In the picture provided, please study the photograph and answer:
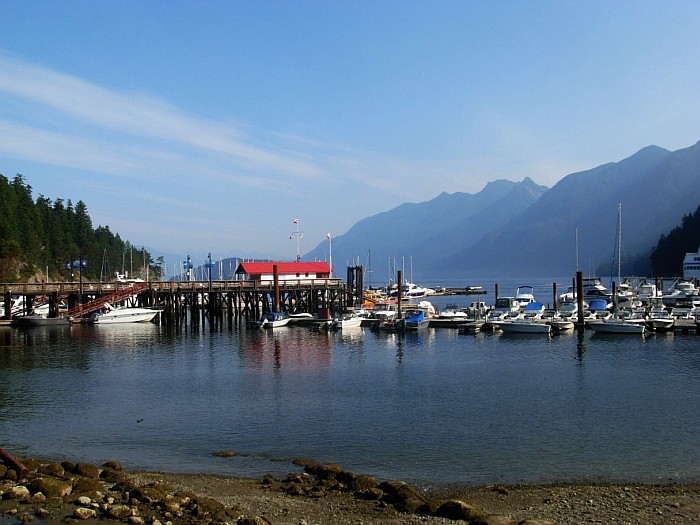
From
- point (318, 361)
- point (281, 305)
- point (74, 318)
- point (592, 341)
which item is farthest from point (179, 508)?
point (281, 305)

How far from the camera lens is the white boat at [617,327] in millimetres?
63062

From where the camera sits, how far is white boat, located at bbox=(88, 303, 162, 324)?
8144 cm

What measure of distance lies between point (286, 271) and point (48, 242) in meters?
58.3

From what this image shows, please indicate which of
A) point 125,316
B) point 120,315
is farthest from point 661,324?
point 120,315

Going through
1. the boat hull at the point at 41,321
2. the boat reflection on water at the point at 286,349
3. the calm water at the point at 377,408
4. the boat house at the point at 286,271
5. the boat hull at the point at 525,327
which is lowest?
the calm water at the point at 377,408

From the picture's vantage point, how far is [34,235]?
4818 inches

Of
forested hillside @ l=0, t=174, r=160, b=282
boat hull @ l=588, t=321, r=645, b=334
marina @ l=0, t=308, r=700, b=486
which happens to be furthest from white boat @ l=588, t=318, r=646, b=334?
forested hillside @ l=0, t=174, r=160, b=282

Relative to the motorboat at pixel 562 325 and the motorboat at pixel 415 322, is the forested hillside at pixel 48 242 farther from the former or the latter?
the motorboat at pixel 562 325

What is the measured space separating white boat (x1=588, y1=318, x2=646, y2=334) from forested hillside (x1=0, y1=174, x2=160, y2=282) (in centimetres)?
7886

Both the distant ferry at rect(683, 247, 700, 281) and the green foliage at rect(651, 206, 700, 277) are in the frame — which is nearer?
the distant ferry at rect(683, 247, 700, 281)

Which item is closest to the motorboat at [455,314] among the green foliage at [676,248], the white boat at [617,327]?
the white boat at [617,327]

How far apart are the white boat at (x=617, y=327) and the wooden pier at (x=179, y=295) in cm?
3219

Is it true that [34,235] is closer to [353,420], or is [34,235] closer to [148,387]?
[148,387]

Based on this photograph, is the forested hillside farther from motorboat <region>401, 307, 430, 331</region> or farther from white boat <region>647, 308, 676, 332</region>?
white boat <region>647, 308, 676, 332</region>
